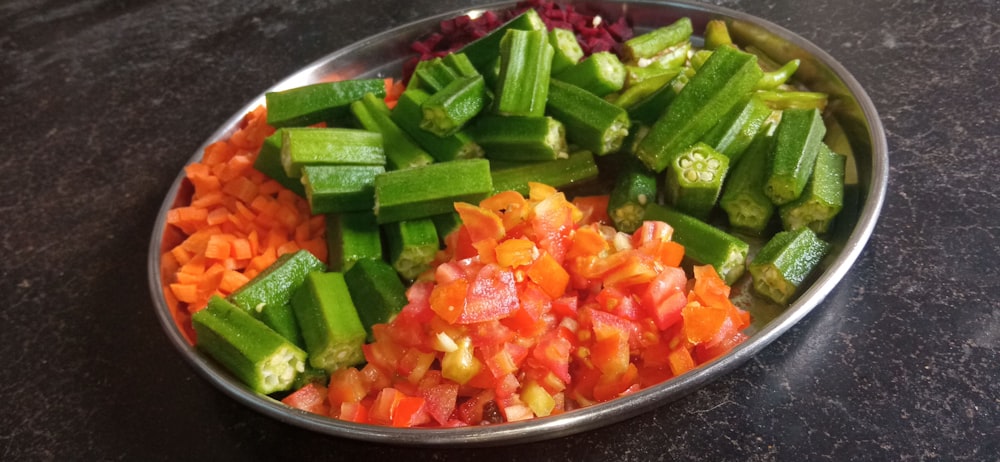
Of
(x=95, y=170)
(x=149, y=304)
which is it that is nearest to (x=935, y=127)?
(x=149, y=304)

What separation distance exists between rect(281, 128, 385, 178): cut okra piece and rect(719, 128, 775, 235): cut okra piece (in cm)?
113

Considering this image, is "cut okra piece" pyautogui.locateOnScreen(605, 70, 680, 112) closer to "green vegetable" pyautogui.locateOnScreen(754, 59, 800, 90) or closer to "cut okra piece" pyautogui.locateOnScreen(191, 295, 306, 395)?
"green vegetable" pyautogui.locateOnScreen(754, 59, 800, 90)

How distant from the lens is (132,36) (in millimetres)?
3955

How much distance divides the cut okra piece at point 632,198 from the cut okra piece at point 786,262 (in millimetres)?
392

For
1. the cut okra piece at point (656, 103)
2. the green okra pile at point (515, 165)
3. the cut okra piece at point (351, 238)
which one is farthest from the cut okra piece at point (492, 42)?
the cut okra piece at point (351, 238)

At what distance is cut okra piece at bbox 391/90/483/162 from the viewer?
8.36 ft

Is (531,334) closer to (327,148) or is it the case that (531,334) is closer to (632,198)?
(632,198)

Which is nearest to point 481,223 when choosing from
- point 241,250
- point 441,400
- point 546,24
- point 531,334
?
point 531,334

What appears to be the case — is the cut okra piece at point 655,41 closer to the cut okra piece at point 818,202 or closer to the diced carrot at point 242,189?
the cut okra piece at point 818,202

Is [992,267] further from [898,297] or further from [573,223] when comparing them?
[573,223]

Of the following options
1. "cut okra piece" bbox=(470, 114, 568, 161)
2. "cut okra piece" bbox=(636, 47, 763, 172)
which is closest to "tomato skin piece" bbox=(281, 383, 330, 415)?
"cut okra piece" bbox=(470, 114, 568, 161)

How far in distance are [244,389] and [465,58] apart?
4.56 feet

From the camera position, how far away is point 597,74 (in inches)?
103

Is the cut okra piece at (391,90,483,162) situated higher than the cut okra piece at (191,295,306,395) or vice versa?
the cut okra piece at (391,90,483,162)
